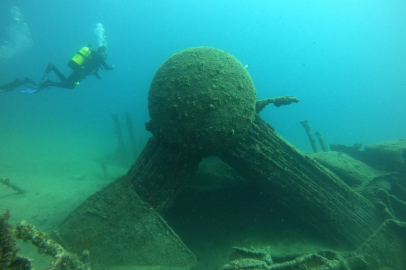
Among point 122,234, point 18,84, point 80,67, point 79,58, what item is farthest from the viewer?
point 18,84

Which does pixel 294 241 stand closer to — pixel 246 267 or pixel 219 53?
pixel 246 267

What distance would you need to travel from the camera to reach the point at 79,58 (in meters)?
12.1

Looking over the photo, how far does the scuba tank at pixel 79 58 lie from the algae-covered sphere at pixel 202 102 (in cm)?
1150

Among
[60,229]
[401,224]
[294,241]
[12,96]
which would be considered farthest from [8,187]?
[12,96]

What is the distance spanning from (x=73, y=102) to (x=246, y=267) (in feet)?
528

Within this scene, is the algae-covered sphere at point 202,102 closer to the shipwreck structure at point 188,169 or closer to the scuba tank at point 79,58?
the shipwreck structure at point 188,169

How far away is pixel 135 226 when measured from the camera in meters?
3.43

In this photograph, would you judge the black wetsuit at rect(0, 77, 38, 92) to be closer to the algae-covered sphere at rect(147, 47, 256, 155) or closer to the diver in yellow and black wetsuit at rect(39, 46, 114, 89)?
the diver in yellow and black wetsuit at rect(39, 46, 114, 89)

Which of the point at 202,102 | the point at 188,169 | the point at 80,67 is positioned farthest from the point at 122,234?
the point at 80,67

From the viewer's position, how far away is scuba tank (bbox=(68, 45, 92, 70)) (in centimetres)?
1192

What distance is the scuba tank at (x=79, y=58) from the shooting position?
1192cm

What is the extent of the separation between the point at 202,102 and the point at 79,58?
12.7m

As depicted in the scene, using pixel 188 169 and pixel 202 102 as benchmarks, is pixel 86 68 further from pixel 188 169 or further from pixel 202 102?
pixel 202 102

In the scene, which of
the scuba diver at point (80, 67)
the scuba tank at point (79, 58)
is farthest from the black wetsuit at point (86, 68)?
the scuba tank at point (79, 58)
